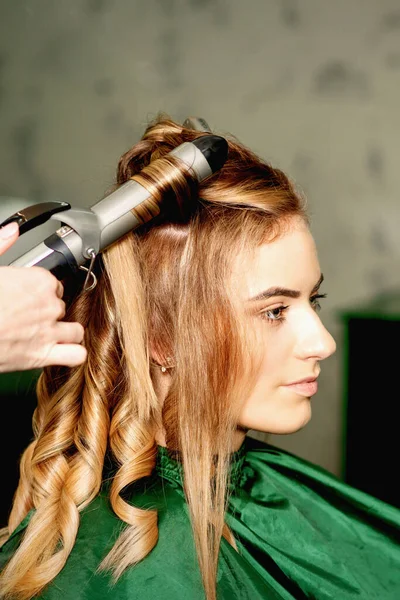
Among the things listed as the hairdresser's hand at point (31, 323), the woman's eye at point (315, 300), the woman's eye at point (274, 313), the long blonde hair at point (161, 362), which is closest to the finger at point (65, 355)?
the hairdresser's hand at point (31, 323)

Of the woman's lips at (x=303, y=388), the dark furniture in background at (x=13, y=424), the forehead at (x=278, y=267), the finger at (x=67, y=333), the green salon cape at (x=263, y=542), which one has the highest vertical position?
the forehead at (x=278, y=267)

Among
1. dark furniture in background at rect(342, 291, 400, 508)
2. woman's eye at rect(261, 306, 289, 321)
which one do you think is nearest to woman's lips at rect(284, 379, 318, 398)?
woman's eye at rect(261, 306, 289, 321)

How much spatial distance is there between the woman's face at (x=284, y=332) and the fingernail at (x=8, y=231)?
37 centimetres

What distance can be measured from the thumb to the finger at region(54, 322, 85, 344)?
4.4 inches

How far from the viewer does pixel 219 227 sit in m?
0.93

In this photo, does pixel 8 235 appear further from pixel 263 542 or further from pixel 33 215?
pixel 263 542

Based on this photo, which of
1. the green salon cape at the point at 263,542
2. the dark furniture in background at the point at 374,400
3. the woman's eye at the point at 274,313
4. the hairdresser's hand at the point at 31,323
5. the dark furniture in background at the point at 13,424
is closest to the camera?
the hairdresser's hand at the point at 31,323

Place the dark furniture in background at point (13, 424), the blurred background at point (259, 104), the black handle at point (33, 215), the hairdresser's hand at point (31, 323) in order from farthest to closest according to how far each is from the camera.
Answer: the blurred background at point (259, 104)
the dark furniture in background at point (13, 424)
the black handle at point (33, 215)
the hairdresser's hand at point (31, 323)

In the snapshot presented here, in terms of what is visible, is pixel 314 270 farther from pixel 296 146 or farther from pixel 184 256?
pixel 296 146

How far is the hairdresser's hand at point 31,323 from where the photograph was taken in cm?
59

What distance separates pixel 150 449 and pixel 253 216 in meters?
0.42

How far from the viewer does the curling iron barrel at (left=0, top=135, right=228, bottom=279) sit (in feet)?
2.25

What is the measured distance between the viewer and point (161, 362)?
95 centimetres

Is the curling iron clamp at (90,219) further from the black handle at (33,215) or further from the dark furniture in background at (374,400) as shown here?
the dark furniture in background at (374,400)
